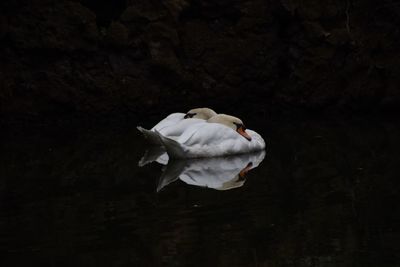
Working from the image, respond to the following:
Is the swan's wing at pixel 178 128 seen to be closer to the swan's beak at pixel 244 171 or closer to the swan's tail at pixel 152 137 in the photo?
the swan's tail at pixel 152 137

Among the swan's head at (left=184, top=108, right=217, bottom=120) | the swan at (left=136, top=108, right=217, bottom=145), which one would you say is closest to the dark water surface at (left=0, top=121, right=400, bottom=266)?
the swan at (left=136, top=108, right=217, bottom=145)

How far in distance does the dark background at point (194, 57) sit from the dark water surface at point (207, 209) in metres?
2.34

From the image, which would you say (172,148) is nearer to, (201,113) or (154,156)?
(154,156)

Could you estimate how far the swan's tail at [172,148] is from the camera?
34.7ft

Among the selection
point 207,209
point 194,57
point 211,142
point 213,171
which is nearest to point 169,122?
point 211,142

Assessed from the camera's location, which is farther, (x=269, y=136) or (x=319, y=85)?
(x=319, y=85)

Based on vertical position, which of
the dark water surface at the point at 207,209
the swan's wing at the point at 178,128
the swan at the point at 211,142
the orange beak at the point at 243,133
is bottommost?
the dark water surface at the point at 207,209

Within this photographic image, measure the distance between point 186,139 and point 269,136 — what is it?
68.6 inches

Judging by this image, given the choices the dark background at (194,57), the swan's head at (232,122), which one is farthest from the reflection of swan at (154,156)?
the dark background at (194,57)

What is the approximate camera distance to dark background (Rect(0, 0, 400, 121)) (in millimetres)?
14281

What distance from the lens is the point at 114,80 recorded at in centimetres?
1446

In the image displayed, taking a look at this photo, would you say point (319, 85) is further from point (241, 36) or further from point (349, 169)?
point (349, 169)

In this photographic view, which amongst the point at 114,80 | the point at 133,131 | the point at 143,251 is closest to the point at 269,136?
the point at 133,131

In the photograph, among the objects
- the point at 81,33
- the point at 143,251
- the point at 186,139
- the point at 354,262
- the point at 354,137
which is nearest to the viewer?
the point at 354,262
